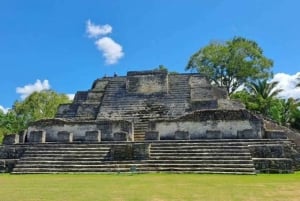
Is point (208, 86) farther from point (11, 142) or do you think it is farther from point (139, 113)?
point (11, 142)

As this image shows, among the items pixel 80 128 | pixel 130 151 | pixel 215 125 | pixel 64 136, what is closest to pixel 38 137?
pixel 64 136

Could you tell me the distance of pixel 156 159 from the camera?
11953 millimetres

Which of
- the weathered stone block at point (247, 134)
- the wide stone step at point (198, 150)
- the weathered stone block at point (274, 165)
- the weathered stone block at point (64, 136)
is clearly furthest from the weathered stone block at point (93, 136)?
the weathered stone block at point (274, 165)

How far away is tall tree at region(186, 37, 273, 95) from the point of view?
29.3 metres

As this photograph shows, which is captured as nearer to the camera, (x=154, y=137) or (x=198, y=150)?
(x=198, y=150)

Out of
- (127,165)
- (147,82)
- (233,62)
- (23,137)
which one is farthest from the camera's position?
(233,62)

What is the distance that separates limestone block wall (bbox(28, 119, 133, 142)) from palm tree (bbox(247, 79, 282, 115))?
17.5m

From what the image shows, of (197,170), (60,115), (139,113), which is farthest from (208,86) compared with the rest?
(197,170)

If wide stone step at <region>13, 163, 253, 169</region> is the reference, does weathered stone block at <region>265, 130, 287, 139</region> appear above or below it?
above

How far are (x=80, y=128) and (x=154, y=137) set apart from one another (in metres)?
3.85

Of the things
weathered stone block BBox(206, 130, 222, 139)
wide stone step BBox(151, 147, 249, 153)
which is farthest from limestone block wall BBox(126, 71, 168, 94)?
wide stone step BBox(151, 147, 249, 153)

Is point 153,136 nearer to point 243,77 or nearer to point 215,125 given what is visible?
point 215,125

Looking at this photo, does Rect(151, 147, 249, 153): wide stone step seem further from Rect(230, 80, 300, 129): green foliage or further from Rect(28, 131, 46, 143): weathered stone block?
Rect(230, 80, 300, 129): green foliage

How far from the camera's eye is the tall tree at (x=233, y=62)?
29297mm
